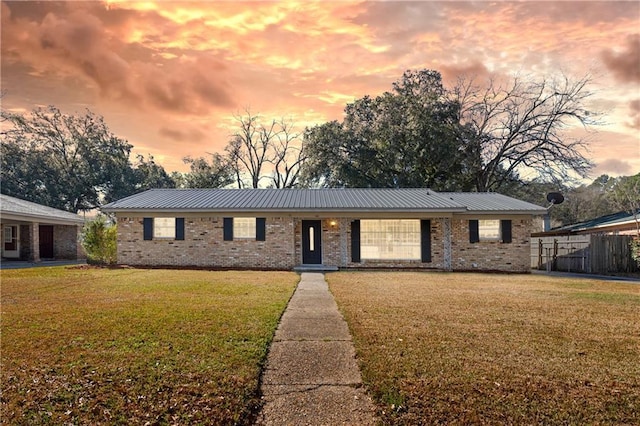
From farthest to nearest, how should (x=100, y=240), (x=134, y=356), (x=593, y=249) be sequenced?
(x=100, y=240) → (x=593, y=249) → (x=134, y=356)

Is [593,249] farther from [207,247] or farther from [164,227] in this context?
[164,227]

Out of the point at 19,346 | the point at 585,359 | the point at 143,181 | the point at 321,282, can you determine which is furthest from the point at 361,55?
the point at 143,181

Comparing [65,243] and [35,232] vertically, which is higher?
[35,232]

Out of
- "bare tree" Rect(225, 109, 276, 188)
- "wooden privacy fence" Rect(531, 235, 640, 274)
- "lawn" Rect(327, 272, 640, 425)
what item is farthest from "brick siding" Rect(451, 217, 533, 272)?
"bare tree" Rect(225, 109, 276, 188)

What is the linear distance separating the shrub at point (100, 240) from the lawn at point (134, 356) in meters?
9.49

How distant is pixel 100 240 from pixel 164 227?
3.33m

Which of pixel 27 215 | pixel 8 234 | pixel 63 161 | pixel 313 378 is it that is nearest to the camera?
pixel 313 378

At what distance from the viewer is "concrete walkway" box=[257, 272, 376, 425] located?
344 cm

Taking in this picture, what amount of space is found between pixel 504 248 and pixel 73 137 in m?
35.9

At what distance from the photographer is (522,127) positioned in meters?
28.8

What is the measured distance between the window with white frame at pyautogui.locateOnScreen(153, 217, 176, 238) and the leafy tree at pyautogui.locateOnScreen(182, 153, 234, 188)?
19.2 metres

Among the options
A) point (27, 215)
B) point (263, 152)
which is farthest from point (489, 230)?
point (263, 152)

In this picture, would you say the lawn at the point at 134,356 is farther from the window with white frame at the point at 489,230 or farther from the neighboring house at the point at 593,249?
the neighboring house at the point at 593,249

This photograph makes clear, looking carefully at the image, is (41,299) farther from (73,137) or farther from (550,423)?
(73,137)
